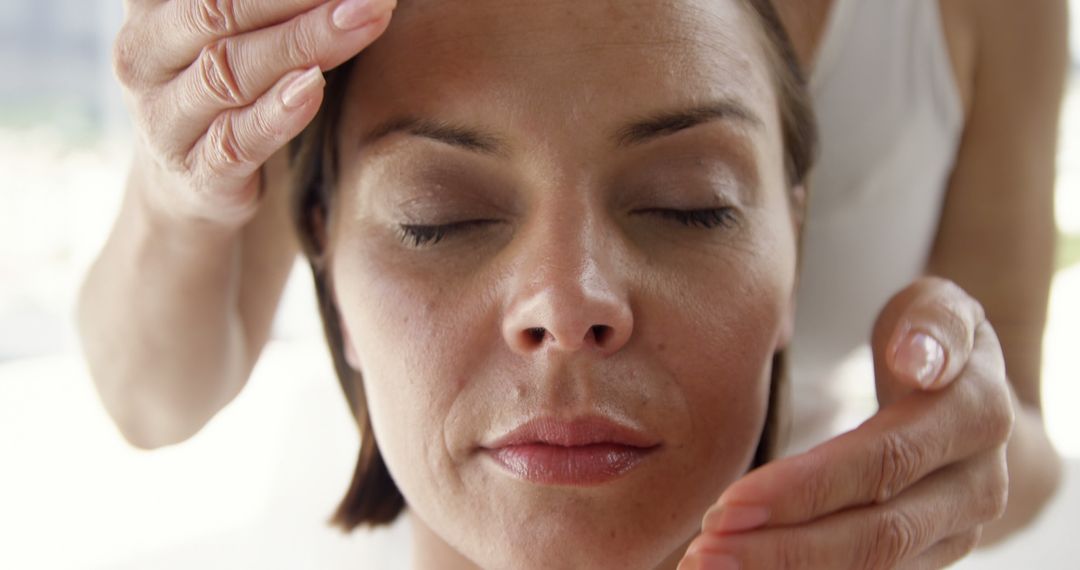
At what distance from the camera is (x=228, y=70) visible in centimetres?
80

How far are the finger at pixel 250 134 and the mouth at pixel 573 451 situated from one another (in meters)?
0.32

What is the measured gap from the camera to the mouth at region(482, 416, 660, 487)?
0.83m

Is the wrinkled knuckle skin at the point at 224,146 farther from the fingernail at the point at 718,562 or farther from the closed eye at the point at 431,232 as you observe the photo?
the fingernail at the point at 718,562

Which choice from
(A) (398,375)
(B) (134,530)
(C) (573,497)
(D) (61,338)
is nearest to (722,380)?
(C) (573,497)

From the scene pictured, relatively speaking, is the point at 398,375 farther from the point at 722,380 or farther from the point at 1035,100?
the point at 1035,100

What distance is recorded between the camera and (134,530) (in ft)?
4.82

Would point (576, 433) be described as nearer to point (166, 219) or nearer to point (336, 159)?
point (336, 159)

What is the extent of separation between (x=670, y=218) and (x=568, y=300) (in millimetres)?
170

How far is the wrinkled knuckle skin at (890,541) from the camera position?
0.76m

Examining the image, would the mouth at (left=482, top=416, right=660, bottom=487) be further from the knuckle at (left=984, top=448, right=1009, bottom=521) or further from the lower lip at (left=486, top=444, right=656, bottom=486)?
the knuckle at (left=984, top=448, right=1009, bottom=521)

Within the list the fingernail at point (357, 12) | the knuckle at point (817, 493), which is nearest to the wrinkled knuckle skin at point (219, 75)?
the fingernail at point (357, 12)

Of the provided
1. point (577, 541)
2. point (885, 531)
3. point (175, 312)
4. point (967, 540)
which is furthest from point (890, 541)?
point (175, 312)

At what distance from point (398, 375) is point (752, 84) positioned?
0.44 meters

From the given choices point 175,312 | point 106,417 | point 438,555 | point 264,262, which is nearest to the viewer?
point 438,555
